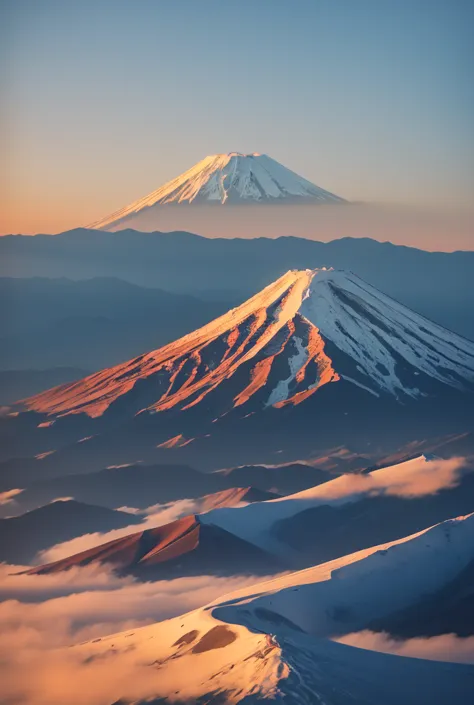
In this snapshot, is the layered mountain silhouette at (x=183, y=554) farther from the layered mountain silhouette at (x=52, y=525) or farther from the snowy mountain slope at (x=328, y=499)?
the layered mountain silhouette at (x=52, y=525)

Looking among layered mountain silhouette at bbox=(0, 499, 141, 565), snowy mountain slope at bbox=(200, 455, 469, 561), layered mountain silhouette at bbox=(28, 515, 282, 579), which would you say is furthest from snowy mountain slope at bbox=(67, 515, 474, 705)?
layered mountain silhouette at bbox=(0, 499, 141, 565)

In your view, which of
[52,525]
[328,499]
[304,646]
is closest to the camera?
[304,646]

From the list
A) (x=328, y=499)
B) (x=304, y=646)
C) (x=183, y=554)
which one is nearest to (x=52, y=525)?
(x=328, y=499)

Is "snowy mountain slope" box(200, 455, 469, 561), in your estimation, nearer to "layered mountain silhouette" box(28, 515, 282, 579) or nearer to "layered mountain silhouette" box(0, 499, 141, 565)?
"layered mountain silhouette" box(28, 515, 282, 579)

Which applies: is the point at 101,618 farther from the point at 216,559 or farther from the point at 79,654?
the point at 79,654

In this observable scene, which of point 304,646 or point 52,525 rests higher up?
point 304,646

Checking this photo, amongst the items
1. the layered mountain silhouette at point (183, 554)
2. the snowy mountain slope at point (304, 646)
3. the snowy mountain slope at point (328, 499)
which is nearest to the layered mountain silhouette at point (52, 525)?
the layered mountain silhouette at point (183, 554)

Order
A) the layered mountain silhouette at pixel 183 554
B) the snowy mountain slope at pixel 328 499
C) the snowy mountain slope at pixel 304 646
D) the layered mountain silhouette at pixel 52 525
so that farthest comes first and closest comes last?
the layered mountain silhouette at pixel 52 525, the snowy mountain slope at pixel 328 499, the layered mountain silhouette at pixel 183 554, the snowy mountain slope at pixel 304 646

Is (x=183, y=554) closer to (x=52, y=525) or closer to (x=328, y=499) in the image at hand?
(x=328, y=499)
